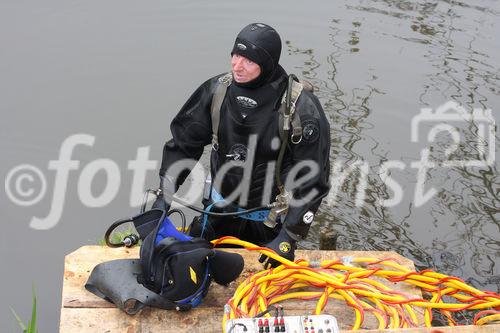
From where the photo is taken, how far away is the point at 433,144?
7637mm

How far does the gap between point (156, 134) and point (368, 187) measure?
2302mm

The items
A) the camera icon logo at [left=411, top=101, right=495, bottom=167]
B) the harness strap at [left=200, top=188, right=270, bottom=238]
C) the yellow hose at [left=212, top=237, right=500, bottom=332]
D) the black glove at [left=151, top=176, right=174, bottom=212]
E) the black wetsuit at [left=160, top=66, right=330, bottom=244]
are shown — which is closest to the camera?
the yellow hose at [left=212, top=237, right=500, bottom=332]

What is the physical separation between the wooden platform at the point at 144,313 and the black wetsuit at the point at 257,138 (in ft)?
1.77

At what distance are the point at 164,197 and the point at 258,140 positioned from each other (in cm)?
68

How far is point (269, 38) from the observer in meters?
3.92

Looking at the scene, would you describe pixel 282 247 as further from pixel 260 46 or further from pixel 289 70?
pixel 289 70

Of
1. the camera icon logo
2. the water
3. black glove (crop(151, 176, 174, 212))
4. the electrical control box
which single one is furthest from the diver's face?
the camera icon logo

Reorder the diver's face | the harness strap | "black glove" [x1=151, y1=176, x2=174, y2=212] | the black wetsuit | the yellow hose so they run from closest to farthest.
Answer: the yellow hose
the diver's face
the black wetsuit
"black glove" [x1=151, y1=176, x2=174, y2=212]
the harness strap

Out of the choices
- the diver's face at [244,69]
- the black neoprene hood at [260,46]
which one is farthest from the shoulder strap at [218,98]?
the black neoprene hood at [260,46]

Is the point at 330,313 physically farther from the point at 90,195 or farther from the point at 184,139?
the point at 90,195

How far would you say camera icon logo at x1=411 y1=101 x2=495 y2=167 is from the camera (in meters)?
7.45

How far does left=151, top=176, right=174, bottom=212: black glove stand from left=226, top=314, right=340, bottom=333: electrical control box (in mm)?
1046

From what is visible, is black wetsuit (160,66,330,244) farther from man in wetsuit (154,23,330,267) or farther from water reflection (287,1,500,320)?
water reflection (287,1,500,320)

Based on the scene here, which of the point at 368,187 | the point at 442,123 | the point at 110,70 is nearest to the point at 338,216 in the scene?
the point at 368,187
